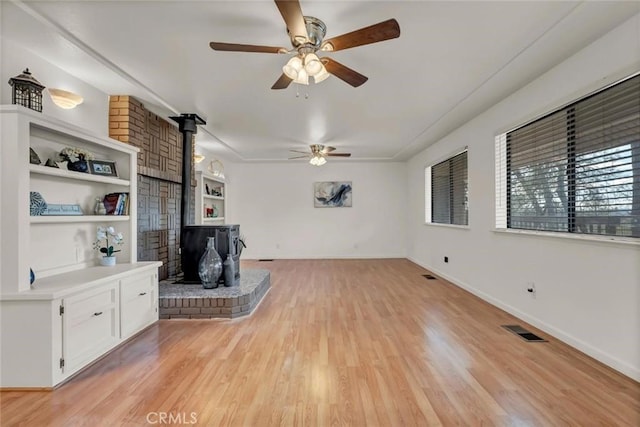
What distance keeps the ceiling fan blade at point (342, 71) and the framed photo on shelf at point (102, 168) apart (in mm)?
2420

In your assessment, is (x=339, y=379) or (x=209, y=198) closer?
(x=339, y=379)

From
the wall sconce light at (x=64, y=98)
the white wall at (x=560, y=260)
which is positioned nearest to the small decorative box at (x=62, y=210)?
the wall sconce light at (x=64, y=98)

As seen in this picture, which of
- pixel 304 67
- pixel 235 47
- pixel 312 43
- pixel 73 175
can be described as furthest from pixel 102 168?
pixel 312 43

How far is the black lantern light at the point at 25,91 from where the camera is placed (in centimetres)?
228

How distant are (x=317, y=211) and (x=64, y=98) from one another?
5.79 meters

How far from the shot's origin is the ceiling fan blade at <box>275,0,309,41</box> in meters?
1.70

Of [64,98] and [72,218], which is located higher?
[64,98]

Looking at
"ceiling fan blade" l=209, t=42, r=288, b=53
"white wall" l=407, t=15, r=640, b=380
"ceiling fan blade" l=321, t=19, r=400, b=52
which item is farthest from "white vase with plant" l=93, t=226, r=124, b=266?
"white wall" l=407, t=15, r=640, b=380

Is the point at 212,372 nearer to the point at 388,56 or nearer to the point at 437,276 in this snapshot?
the point at 388,56

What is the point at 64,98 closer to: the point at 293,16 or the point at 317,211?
the point at 293,16

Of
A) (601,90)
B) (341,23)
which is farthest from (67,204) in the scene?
(601,90)

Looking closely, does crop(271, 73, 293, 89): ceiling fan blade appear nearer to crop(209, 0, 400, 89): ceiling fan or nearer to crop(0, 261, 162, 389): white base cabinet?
crop(209, 0, 400, 89): ceiling fan

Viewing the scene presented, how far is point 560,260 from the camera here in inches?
111

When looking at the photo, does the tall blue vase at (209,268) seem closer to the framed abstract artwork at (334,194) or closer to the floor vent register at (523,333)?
the floor vent register at (523,333)
